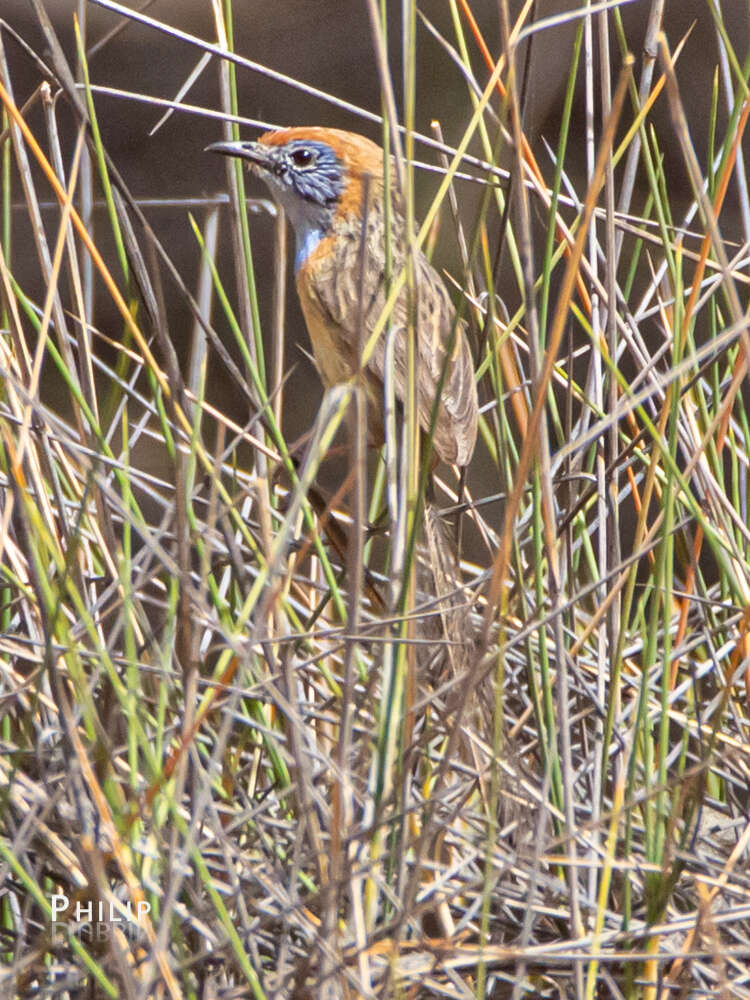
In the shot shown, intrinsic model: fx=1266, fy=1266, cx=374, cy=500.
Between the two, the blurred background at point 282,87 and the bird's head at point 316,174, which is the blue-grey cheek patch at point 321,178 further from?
the blurred background at point 282,87

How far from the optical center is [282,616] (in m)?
1.80

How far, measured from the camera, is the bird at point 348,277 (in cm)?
305

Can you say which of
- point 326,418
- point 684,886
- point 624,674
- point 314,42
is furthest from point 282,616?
point 314,42

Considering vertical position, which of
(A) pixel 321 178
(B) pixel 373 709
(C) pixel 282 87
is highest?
(A) pixel 321 178

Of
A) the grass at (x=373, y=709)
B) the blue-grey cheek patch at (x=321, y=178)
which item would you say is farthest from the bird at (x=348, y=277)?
the grass at (x=373, y=709)

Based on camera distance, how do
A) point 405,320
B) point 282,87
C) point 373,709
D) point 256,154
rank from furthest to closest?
point 282,87 < point 256,154 < point 405,320 < point 373,709

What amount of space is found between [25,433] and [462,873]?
88 cm

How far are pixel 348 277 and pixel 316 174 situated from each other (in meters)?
0.42

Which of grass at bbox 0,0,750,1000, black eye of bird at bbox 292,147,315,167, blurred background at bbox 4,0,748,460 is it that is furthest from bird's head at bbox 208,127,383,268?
blurred background at bbox 4,0,748,460

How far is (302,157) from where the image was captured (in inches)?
137

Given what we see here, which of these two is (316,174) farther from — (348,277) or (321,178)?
(348,277)

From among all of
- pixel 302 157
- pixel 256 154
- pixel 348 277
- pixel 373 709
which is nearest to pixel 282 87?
pixel 302 157

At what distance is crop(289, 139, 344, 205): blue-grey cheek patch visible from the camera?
3.48 m

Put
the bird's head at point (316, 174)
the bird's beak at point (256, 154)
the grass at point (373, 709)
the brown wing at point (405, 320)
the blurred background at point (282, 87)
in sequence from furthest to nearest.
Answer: the blurred background at point (282, 87), the bird's head at point (316, 174), the bird's beak at point (256, 154), the brown wing at point (405, 320), the grass at point (373, 709)
